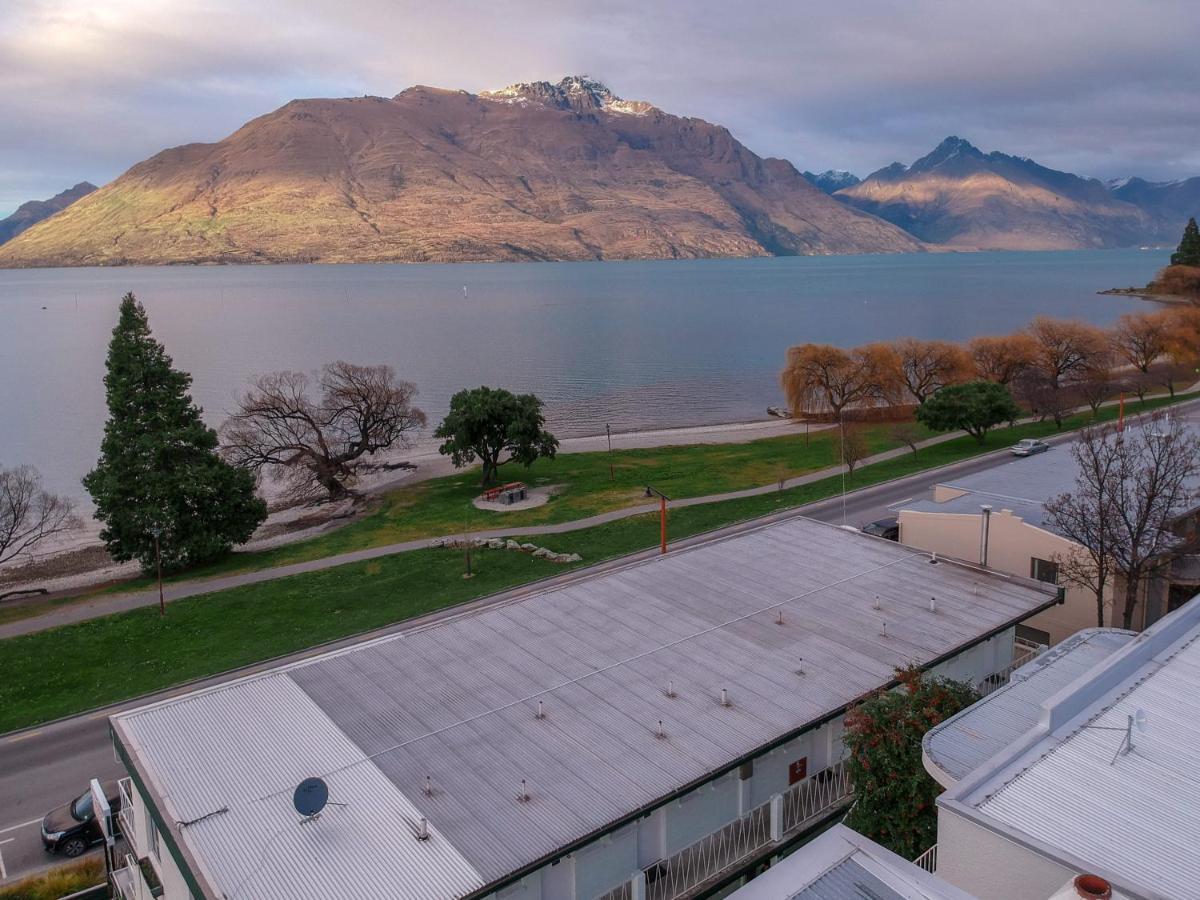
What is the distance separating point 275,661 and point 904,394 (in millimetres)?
67518

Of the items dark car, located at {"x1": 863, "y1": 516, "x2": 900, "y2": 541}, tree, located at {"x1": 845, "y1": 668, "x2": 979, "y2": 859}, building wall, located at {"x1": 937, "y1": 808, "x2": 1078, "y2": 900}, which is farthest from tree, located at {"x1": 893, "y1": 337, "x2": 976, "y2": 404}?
building wall, located at {"x1": 937, "y1": 808, "x2": 1078, "y2": 900}

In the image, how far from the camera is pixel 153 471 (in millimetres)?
41719

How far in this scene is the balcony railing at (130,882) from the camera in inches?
660

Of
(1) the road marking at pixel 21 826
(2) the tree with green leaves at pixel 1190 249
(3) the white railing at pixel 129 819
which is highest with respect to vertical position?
Answer: (2) the tree with green leaves at pixel 1190 249

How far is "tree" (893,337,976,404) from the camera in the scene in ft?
262

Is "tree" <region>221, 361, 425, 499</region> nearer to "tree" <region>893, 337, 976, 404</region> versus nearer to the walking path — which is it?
the walking path

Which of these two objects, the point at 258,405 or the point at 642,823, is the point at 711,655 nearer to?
the point at 642,823

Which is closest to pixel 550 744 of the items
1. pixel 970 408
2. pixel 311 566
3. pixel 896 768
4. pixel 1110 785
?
pixel 896 768

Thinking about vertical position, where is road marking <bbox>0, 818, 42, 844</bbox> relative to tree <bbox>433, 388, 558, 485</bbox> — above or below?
below

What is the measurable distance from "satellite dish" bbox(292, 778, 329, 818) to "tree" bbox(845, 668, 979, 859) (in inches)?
382

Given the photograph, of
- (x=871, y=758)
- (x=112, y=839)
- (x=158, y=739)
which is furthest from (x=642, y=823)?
(x=112, y=839)

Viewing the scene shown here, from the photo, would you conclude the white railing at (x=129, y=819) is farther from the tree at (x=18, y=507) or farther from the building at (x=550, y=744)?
the tree at (x=18, y=507)

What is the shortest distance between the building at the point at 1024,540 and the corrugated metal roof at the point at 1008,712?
7907 millimetres

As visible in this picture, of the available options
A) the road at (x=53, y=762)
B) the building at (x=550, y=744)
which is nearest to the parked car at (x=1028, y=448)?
the building at (x=550, y=744)
